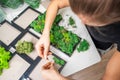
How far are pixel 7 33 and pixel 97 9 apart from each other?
584 millimetres

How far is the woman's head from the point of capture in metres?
0.44

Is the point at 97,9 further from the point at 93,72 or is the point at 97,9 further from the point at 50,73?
the point at 93,72

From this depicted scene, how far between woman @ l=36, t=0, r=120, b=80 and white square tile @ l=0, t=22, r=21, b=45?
0.14 m

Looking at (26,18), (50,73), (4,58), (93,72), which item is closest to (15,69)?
(4,58)

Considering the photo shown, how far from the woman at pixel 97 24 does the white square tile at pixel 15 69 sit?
0.09 m

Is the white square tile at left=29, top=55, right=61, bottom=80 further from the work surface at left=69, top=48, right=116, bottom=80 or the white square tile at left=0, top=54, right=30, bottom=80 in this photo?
the work surface at left=69, top=48, right=116, bottom=80

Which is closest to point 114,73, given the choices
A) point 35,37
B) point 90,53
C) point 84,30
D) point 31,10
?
point 90,53

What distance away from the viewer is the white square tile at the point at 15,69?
0.82m

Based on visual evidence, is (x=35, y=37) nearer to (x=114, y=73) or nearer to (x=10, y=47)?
(x=10, y=47)

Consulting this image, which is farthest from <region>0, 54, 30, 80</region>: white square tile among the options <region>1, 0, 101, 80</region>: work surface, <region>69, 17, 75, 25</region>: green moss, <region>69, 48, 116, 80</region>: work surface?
<region>69, 48, 116, 80</region>: work surface

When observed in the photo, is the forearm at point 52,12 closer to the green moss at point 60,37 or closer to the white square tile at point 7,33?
the green moss at point 60,37

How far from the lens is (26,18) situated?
0.97 meters

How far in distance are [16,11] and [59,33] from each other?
0.26m

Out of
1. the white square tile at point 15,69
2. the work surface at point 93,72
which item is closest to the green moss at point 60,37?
the white square tile at point 15,69
